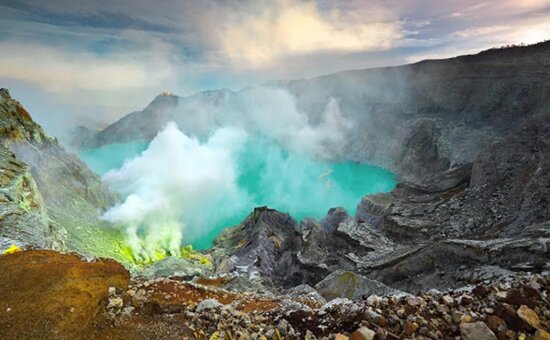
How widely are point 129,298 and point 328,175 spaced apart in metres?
103

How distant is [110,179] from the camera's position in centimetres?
8131

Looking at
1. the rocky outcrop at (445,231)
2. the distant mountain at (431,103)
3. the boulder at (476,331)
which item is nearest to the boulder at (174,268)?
the rocky outcrop at (445,231)

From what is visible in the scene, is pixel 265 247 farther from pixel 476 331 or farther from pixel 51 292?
pixel 476 331

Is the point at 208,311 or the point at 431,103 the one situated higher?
the point at 208,311

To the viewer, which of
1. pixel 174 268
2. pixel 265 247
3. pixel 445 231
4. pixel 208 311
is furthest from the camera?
pixel 265 247

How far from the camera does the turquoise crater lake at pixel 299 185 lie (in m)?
80.4

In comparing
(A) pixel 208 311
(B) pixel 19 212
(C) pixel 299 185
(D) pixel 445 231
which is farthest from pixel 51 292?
(C) pixel 299 185

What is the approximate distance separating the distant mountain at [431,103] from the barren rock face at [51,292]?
178 ft

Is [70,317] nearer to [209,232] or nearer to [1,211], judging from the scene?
[1,211]

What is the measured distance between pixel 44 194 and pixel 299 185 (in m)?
70.3

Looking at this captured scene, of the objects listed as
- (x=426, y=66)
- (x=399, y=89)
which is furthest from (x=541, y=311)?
(x=399, y=89)

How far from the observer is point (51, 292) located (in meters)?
11.2

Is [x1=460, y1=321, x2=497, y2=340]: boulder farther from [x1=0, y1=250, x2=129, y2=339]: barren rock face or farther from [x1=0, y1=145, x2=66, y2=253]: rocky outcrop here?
[x1=0, y1=145, x2=66, y2=253]: rocky outcrop

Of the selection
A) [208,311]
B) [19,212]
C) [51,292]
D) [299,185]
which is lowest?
[299,185]
